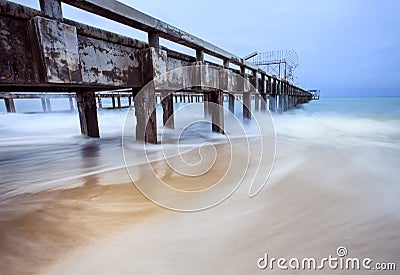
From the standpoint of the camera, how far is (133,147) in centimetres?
360

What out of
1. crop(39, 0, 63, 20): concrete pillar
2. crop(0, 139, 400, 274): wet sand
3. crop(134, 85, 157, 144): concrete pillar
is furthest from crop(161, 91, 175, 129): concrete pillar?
crop(0, 139, 400, 274): wet sand

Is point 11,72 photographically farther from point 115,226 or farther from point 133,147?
point 133,147

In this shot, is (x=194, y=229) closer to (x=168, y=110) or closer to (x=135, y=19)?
(x=135, y=19)

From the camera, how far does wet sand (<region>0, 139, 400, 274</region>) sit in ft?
3.83

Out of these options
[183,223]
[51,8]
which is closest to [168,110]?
[51,8]

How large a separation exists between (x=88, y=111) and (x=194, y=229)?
412cm

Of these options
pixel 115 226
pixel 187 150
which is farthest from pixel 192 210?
pixel 187 150

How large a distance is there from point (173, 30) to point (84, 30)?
1403 mm

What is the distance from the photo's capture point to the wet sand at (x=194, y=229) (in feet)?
3.83

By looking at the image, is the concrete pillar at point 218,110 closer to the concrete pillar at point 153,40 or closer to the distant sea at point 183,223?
the concrete pillar at point 153,40

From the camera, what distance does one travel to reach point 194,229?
1.47m

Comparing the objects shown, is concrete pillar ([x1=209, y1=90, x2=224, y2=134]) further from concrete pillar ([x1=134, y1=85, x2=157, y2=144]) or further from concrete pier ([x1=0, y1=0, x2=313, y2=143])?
concrete pillar ([x1=134, y1=85, x2=157, y2=144])

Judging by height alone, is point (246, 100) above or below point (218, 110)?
above

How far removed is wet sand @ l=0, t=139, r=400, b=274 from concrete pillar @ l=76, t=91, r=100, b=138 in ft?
9.44
